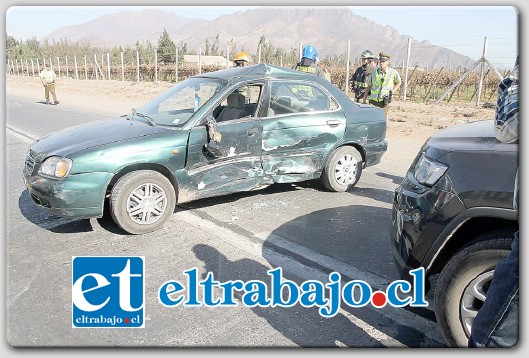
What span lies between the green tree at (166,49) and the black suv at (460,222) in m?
32.4

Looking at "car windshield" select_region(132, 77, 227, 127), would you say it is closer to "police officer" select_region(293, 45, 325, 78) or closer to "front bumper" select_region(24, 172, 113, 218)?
"front bumper" select_region(24, 172, 113, 218)

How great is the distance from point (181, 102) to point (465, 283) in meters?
3.78

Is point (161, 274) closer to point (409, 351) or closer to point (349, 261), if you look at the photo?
point (349, 261)

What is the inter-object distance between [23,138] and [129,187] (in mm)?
6919

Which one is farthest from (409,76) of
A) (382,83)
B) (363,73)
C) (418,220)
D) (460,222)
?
(460,222)

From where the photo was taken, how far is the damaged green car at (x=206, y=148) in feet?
13.3

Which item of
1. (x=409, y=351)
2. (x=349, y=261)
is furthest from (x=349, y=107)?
(x=409, y=351)

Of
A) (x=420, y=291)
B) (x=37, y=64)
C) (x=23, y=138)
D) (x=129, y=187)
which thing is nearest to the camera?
(x=420, y=291)

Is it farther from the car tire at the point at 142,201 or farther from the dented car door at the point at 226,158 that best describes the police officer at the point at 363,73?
the car tire at the point at 142,201

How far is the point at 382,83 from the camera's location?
7.26 meters

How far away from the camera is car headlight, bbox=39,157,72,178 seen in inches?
156

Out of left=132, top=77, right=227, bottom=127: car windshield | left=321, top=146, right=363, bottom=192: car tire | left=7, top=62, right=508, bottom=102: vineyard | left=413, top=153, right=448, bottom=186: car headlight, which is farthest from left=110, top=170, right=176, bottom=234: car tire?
left=7, top=62, right=508, bottom=102: vineyard

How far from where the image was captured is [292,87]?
525 cm

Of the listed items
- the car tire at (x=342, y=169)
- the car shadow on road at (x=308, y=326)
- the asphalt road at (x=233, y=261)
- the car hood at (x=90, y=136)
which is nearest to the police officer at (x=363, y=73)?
the asphalt road at (x=233, y=261)
